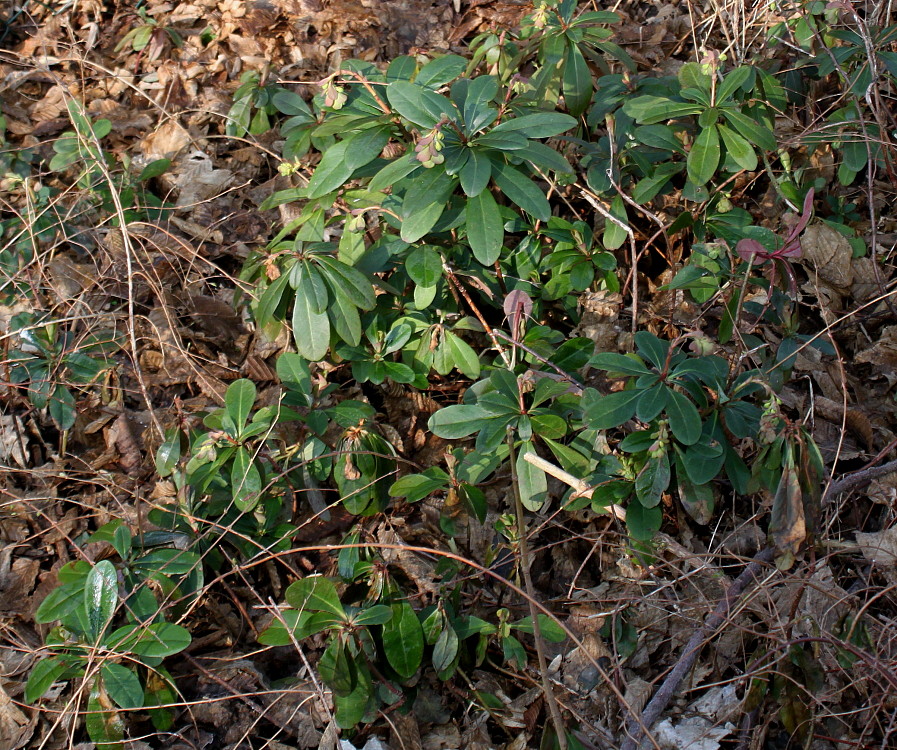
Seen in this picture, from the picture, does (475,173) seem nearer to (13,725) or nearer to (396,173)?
(396,173)

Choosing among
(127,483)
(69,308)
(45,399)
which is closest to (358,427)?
(127,483)

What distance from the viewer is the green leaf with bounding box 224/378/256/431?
189 centimetres

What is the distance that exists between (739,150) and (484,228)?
0.69m

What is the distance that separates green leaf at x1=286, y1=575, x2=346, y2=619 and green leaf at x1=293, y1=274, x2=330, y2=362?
565 mm

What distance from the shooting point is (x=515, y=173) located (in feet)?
5.90

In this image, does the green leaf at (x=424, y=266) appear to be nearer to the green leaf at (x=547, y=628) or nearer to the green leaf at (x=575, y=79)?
the green leaf at (x=575, y=79)

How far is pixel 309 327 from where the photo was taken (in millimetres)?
1943

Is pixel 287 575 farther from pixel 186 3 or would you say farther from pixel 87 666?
pixel 186 3

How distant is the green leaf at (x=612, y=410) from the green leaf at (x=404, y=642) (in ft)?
1.98

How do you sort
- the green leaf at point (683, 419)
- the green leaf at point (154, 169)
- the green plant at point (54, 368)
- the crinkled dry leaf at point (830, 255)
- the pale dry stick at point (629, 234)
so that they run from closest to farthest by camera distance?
1. the green leaf at point (683, 419)
2. the pale dry stick at point (629, 234)
3. the green plant at point (54, 368)
4. the crinkled dry leaf at point (830, 255)
5. the green leaf at point (154, 169)

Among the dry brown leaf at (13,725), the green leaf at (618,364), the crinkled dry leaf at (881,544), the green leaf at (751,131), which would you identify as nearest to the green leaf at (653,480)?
the green leaf at (618,364)

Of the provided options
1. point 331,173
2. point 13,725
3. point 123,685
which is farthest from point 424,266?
point 13,725

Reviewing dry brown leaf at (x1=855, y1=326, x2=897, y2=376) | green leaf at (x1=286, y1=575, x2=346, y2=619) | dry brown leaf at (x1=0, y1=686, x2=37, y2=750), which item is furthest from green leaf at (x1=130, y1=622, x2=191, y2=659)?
dry brown leaf at (x1=855, y1=326, x2=897, y2=376)

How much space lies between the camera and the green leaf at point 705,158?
1922mm
